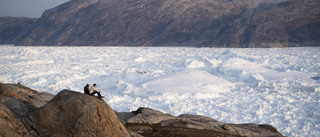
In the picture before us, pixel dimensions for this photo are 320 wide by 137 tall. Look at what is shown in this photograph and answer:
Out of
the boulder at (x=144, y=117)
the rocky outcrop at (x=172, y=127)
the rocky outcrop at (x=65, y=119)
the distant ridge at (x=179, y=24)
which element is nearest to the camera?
the rocky outcrop at (x=65, y=119)

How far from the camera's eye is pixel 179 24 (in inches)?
2530

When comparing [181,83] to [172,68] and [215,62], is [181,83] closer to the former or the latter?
[172,68]

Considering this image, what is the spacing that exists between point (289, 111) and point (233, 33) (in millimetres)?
41636

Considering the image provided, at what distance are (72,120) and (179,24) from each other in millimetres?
61363

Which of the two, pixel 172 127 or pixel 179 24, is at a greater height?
pixel 179 24

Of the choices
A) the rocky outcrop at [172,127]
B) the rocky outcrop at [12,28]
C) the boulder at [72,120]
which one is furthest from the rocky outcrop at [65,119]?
the rocky outcrop at [12,28]

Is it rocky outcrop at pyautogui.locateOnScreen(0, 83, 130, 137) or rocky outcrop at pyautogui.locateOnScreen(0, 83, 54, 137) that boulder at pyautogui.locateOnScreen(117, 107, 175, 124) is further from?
rocky outcrop at pyautogui.locateOnScreen(0, 83, 54, 137)

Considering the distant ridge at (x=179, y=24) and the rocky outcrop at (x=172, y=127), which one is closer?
the rocky outcrop at (x=172, y=127)

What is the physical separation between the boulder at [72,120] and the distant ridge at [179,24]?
44.0 meters

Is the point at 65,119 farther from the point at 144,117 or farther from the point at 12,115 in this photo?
the point at 144,117

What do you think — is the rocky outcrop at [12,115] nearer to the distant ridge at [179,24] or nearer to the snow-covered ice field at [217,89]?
the snow-covered ice field at [217,89]

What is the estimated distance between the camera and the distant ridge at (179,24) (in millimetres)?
47906

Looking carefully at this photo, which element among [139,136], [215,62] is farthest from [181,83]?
[139,136]

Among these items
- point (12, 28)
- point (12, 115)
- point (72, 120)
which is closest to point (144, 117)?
point (72, 120)
